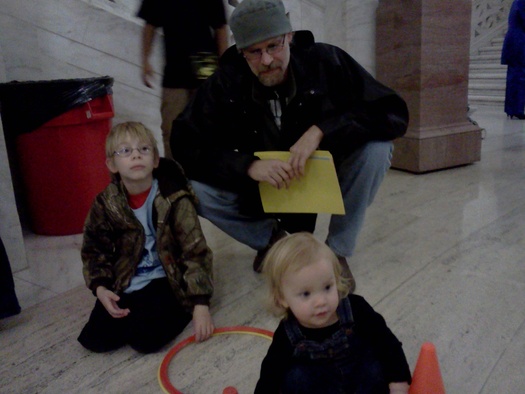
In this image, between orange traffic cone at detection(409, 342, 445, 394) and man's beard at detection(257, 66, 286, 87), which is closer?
orange traffic cone at detection(409, 342, 445, 394)

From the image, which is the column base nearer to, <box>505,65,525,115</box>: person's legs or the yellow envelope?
the yellow envelope

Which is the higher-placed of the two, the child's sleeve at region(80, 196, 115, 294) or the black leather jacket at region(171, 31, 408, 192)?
the black leather jacket at region(171, 31, 408, 192)

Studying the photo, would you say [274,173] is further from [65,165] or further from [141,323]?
[65,165]

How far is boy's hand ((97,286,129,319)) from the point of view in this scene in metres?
1.51

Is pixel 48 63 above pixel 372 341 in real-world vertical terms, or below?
above

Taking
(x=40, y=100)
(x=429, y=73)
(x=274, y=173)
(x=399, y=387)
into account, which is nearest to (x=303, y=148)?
(x=274, y=173)

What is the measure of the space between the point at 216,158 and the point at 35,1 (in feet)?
5.56

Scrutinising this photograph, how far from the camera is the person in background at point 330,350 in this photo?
1.05 m

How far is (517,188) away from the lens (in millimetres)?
2859

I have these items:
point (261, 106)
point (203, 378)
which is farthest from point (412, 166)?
point (203, 378)

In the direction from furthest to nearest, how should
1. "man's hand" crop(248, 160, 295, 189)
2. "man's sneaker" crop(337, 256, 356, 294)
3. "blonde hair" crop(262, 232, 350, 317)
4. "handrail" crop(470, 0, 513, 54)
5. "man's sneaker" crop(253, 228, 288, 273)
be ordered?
"handrail" crop(470, 0, 513, 54), "man's sneaker" crop(253, 228, 288, 273), "man's sneaker" crop(337, 256, 356, 294), "man's hand" crop(248, 160, 295, 189), "blonde hair" crop(262, 232, 350, 317)

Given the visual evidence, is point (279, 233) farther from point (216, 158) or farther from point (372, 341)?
point (372, 341)

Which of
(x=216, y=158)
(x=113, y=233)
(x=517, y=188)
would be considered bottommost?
(x=517, y=188)

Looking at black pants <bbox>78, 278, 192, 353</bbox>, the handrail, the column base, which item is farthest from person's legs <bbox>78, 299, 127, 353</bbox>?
the handrail
